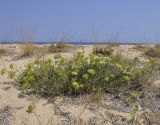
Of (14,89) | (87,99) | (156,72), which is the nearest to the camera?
(87,99)

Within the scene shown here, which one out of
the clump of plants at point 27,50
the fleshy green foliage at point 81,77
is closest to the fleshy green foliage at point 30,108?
the fleshy green foliage at point 81,77

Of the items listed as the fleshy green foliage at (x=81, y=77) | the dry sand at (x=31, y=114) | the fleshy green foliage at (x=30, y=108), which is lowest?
the dry sand at (x=31, y=114)

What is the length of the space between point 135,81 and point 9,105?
70.4 inches

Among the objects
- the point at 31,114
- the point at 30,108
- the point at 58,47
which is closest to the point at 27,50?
the point at 58,47

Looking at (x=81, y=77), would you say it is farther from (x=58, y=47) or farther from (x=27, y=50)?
(x=58, y=47)

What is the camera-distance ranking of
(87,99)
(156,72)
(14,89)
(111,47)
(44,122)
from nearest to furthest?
1. (44,122)
2. (87,99)
3. (14,89)
4. (156,72)
5. (111,47)

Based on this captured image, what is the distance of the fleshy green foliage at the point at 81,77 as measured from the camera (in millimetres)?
5695

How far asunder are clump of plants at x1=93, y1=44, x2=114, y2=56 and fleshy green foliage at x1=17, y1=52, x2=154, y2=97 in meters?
2.45

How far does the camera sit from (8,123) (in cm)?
509

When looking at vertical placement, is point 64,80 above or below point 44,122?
above

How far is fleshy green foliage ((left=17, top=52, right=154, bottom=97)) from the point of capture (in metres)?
5.70

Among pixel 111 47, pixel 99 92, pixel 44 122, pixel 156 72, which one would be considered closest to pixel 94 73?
pixel 99 92

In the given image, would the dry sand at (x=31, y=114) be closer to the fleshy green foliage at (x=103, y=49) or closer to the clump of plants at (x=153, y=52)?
the fleshy green foliage at (x=103, y=49)

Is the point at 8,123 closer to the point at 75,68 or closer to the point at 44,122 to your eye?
the point at 44,122
